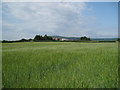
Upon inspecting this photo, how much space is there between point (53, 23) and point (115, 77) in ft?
4.29

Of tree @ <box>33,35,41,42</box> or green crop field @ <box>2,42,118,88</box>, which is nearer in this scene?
green crop field @ <box>2,42,118,88</box>

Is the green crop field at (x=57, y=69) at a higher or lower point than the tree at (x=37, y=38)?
lower

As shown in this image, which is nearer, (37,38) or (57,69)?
(57,69)

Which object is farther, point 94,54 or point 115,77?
point 94,54

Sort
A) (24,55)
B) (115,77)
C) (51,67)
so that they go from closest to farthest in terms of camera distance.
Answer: (115,77)
(51,67)
(24,55)

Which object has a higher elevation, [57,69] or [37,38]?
[37,38]

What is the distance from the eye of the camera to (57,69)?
2391 mm

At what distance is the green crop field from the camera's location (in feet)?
6.75

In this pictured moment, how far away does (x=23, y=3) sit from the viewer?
2.59 metres

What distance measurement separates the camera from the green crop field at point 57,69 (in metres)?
2.06

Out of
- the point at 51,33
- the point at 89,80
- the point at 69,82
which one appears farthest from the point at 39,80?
the point at 51,33

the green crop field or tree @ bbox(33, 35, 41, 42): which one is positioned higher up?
tree @ bbox(33, 35, 41, 42)

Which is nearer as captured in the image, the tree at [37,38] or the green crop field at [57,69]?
the green crop field at [57,69]

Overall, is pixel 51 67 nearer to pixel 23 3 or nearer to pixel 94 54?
pixel 94 54
